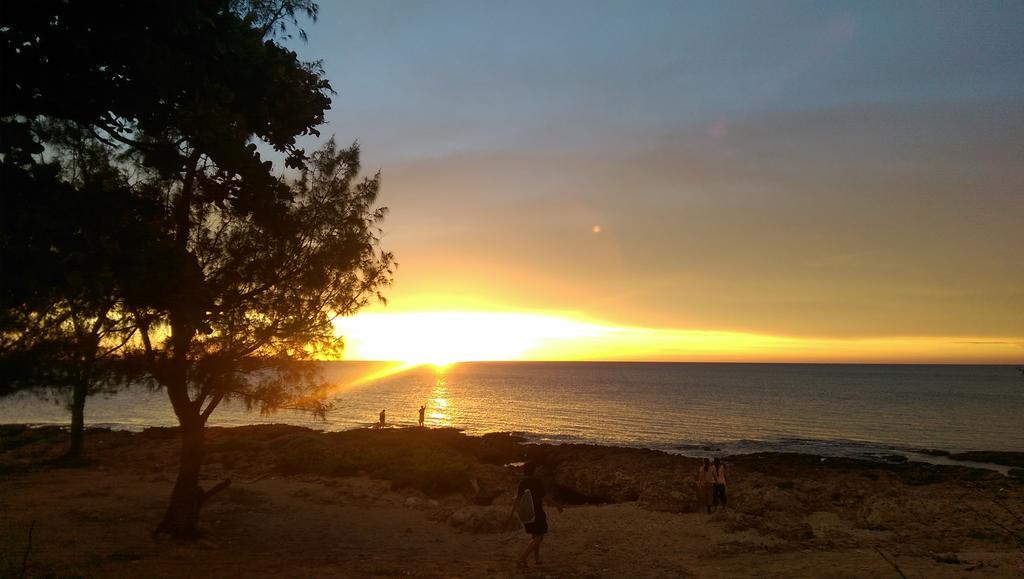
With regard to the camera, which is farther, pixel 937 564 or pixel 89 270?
pixel 937 564

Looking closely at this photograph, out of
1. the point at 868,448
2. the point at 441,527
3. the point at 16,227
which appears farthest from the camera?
the point at 868,448

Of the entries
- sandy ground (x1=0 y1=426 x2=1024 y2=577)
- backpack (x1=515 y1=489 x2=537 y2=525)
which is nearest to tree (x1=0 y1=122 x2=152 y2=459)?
sandy ground (x1=0 y1=426 x2=1024 y2=577)

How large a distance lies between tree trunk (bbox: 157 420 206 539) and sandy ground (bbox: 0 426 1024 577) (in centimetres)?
44

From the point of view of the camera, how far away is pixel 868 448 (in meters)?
49.3

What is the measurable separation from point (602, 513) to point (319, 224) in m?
14.0

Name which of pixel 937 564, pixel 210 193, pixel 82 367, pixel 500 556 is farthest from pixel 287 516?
pixel 937 564

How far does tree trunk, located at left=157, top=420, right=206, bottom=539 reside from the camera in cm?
1488

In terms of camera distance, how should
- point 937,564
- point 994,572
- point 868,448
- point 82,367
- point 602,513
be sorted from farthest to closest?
point 868,448 → point 602,513 → point 937,564 → point 994,572 → point 82,367

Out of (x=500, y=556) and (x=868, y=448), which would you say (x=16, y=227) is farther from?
(x=868, y=448)

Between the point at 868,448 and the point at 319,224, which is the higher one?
the point at 319,224

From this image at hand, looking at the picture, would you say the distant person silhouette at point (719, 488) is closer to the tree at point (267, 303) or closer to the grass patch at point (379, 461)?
the grass patch at point (379, 461)

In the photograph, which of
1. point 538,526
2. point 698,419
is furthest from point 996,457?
point 538,526

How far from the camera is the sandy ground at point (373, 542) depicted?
13.2 metres

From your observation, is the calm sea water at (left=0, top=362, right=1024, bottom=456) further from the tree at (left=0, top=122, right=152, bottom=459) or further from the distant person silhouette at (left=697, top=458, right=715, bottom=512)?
the tree at (left=0, top=122, right=152, bottom=459)
